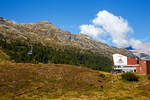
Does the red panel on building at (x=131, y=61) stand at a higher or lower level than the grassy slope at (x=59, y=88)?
higher

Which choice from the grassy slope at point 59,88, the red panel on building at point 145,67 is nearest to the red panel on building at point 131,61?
the red panel on building at point 145,67

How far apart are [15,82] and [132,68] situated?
179 ft

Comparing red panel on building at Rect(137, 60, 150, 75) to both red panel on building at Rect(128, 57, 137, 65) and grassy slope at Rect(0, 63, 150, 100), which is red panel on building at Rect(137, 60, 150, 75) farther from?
grassy slope at Rect(0, 63, 150, 100)

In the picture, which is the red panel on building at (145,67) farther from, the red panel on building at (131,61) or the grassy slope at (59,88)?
the grassy slope at (59,88)

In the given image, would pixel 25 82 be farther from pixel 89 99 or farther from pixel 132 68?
pixel 132 68

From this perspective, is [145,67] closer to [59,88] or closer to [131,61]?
[131,61]

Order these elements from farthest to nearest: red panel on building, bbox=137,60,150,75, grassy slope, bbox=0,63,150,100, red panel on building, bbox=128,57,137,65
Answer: red panel on building, bbox=128,57,137,65 → red panel on building, bbox=137,60,150,75 → grassy slope, bbox=0,63,150,100

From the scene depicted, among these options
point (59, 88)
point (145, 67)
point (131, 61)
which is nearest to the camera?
point (59, 88)

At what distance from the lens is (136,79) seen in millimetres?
39688

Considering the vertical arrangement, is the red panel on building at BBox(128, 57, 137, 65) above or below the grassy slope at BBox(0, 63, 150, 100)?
above

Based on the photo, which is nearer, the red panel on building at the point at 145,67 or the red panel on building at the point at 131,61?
the red panel on building at the point at 145,67

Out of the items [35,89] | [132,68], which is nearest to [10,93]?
[35,89]

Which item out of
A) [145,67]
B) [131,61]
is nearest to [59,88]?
[145,67]

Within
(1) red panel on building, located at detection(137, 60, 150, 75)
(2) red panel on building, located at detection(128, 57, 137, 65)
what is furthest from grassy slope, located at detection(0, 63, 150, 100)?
(2) red panel on building, located at detection(128, 57, 137, 65)
